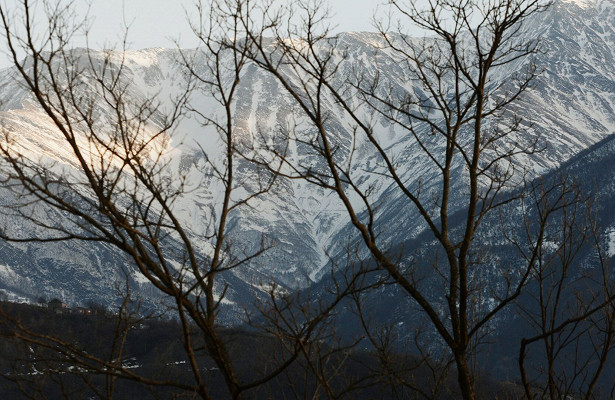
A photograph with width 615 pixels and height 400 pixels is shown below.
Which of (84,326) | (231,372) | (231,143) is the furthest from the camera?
(84,326)

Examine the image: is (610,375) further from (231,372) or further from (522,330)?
(231,372)

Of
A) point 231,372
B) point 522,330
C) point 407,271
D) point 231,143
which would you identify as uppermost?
point 522,330

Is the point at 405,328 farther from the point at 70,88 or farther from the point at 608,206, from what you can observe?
the point at 70,88

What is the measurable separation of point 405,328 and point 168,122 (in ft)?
610

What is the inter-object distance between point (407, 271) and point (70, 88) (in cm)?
375

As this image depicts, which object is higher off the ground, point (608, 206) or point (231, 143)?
point (608, 206)

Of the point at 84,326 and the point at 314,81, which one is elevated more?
the point at 84,326

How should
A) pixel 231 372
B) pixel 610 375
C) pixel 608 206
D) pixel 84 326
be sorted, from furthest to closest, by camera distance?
pixel 608 206
pixel 610 375
pixel 84 326
pixel 231 372

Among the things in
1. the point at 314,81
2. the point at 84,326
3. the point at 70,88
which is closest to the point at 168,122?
the point at 70,88

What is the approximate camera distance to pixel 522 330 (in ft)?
585

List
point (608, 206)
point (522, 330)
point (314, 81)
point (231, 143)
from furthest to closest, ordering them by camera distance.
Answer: point (608, 206) → point (522, 330) → point (314, 81) → point (231, 143)

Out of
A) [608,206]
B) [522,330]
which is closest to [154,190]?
[522,330]

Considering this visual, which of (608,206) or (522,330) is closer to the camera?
(522,330)

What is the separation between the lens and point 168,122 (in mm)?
6832
